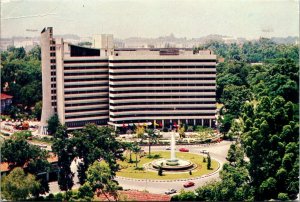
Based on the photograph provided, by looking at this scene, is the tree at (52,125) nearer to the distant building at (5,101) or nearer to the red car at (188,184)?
the distant building at (5,101)

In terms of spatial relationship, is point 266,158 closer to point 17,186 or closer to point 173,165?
point 173,165

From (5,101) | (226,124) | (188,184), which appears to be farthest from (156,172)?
(5,101)

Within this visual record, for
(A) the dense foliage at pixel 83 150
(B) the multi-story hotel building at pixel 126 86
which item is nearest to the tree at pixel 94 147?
(A) the dense foliage at pixel 83 150

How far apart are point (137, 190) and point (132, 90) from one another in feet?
94.9

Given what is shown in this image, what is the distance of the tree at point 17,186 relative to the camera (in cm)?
3438

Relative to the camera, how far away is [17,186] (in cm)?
3450

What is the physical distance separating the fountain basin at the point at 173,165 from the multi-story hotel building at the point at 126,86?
16797 mm

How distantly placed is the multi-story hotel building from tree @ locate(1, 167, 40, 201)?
109ft

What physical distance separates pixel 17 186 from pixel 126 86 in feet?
124

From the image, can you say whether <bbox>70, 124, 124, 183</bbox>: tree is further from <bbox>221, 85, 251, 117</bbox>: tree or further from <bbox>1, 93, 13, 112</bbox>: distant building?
<bbox>1, 93, 13, 112</bbox>: distant building

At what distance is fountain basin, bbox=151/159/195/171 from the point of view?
169ft

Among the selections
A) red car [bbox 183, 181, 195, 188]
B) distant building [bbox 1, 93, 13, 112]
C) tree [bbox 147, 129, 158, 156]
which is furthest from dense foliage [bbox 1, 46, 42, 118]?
red car [bbox 183, 181, 195, 188]

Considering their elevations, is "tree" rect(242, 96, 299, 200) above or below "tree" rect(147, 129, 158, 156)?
above

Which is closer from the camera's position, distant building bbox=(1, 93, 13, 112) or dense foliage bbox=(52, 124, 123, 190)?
dense foliage bbox=(52, 124, 123, 190)
